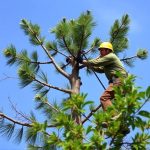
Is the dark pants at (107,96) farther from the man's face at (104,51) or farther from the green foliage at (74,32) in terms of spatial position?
the green foliage at (74,32)

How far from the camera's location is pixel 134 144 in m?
4.13

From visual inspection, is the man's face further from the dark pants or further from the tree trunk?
the dark pants

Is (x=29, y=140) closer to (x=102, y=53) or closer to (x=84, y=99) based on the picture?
(x=102, y=53)

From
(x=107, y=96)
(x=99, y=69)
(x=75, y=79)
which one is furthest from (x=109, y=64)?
(x=75, y=79)

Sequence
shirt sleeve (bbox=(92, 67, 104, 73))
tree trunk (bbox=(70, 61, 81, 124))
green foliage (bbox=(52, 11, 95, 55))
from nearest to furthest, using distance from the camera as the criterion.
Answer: shirt sleeve (bbox=(92, 67, 104, 73)), tree trunk (bbox=(70, 61, 81, 124)), green foliage (bbox=(52, 11, 95, 55))

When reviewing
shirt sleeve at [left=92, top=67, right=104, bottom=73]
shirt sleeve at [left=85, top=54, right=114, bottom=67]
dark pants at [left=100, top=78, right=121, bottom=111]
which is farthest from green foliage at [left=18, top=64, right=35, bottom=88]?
dark pants at [left=100, top=78, right=121, bottom=111]

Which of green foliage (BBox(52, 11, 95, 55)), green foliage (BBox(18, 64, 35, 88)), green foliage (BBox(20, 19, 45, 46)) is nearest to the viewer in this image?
green foliage (BBox(52, 11, 95, 55))

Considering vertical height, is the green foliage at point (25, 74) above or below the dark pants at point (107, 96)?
above

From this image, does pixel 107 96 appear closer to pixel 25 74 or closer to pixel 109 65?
pixel 109 65

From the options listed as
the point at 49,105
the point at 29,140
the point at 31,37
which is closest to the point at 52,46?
the point at 31,37

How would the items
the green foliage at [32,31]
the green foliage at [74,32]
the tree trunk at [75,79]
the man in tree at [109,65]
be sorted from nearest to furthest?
the man in tree at [109,65] < the tree trunk at [75,79] < the green foliage at [74,32] < the green foliage at [32,31]


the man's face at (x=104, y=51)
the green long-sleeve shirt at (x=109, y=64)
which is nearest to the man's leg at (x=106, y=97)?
the green long-sleeve shirt at (x=109, y=64)

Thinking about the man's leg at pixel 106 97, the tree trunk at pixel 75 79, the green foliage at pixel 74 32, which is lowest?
the man's leg at pixel 106 97

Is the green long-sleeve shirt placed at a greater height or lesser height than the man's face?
lesser
